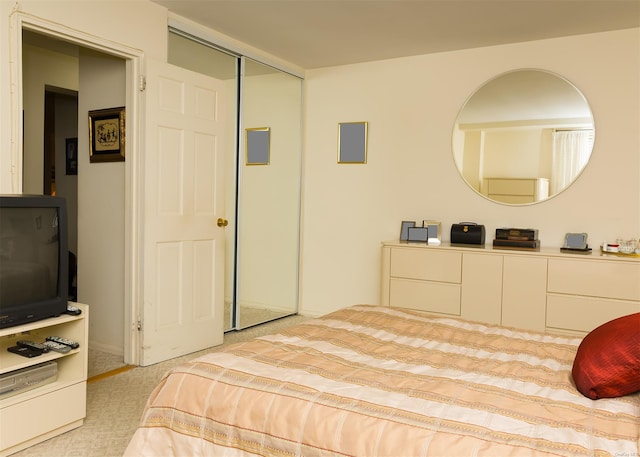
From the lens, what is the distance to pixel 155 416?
169cm

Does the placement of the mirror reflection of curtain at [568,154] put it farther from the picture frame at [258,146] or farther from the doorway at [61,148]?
the doorway at [61,148]

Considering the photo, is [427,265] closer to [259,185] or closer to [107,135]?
[259,185]

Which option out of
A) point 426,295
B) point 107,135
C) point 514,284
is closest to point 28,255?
point 107,135

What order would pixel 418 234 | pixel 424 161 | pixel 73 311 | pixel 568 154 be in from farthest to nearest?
pixel 424 161 < pixel 418 234 < pixel 568 154 < pixel 73 311

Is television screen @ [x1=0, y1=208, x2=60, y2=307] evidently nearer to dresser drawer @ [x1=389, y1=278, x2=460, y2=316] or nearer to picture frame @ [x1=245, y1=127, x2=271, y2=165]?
picture frame @ [x1=245, y1=127, x2=271, y2=165]

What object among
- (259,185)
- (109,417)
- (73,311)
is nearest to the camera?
(73,311)

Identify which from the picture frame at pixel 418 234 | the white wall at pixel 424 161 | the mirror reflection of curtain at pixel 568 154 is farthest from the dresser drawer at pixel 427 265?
the mirror reflection of curtain at pixel 568 154

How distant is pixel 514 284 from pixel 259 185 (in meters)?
2.35

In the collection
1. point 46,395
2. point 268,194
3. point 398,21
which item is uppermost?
point 398,21

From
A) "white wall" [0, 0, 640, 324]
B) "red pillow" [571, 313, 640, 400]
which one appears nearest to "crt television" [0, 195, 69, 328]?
"white wall" [0, 0, 640, 324]

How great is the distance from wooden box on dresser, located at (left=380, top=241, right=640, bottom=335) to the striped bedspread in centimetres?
148

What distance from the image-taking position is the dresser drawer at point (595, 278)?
325 cm

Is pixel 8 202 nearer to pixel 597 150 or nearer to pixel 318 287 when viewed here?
pixel 318 287

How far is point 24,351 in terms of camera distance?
2322 millimetres
